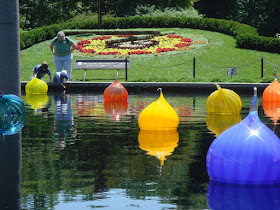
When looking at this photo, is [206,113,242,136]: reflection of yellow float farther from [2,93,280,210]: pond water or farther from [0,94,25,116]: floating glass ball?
[0,94,25,116]: floating glass ball

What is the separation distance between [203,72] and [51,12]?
90.2 ft

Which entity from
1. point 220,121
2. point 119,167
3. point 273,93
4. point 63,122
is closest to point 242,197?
point 119,167

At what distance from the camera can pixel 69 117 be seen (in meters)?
14.5

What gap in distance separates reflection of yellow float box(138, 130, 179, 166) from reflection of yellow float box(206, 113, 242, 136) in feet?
2.87

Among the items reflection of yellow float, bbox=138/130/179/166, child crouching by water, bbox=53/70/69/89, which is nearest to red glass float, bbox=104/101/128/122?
reflection of yellow float, bbox=138/130/179/166

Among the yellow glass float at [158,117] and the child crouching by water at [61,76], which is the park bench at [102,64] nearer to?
the child crouching by water at [61,76]

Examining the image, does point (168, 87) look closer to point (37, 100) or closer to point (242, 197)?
point (37, 100)

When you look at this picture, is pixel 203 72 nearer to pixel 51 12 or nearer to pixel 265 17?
pixel 265 17

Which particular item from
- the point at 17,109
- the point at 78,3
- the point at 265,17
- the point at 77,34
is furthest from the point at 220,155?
the point at 78,3

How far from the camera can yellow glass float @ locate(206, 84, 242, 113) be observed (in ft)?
50.7

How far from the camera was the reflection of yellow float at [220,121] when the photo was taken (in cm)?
1234

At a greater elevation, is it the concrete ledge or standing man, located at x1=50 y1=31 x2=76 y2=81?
standing man, located at x1=50 y1=31 x2=76 y2=81

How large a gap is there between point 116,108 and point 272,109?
3927mm

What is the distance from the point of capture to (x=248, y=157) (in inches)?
277
